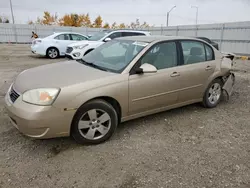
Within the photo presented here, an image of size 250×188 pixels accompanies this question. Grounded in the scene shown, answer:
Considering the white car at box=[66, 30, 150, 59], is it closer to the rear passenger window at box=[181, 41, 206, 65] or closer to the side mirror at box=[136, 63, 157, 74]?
the rear passenger window at box=[181, 41, 206, 65]

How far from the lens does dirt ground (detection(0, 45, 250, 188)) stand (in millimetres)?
2453

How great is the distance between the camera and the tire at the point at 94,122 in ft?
9.77

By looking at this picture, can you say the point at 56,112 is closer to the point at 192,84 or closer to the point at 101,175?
the point at 101,175

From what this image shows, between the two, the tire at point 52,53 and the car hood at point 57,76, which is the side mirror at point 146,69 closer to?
the car hood at point 57,76

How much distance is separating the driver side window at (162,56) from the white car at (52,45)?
9.60m

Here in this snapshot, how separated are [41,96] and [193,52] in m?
2.97

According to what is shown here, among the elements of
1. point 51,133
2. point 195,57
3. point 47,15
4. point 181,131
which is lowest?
point 181,131

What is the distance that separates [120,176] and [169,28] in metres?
21.2

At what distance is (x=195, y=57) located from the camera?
14.0ft

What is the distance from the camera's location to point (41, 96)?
2.76 meters

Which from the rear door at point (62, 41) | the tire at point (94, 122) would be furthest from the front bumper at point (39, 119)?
the rear door at point (62, 41)

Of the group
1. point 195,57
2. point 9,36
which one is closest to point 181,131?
point 195,57

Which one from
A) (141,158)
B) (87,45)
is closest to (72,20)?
→ (87,45)

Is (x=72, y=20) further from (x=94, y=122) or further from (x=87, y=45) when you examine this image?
(x=94, y=122)
